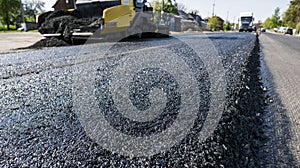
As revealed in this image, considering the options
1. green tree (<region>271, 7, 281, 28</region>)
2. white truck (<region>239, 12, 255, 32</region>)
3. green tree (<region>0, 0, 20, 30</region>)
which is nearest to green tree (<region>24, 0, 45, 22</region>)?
green tree (<region>0, 0, 20, 30</region>)

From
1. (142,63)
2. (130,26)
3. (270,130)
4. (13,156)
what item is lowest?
(270,130)

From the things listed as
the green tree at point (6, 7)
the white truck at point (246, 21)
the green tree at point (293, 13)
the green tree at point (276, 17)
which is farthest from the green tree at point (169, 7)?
the green tree at point (276, 17)

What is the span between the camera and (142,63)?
313 cm

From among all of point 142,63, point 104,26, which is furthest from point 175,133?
point 104,26

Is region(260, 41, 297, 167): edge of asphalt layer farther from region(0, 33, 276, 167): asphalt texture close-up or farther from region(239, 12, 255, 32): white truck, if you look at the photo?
region(239, 12, 255, 32): white truck

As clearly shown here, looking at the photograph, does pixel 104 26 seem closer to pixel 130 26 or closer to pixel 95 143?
pixel 130 26

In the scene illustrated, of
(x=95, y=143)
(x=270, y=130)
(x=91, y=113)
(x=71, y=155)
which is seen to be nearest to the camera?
(x=71, y=155)

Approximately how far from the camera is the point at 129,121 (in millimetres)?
1322

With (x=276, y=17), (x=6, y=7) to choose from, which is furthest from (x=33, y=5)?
(x=276, y=17)

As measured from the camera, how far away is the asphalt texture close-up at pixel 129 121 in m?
0.94

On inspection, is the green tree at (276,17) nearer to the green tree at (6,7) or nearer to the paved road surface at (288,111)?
the green tree at (6,7)

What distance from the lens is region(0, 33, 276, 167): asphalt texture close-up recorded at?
94 centimetres

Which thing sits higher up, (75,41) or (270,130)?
(75,41)

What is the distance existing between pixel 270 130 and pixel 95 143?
136cm
